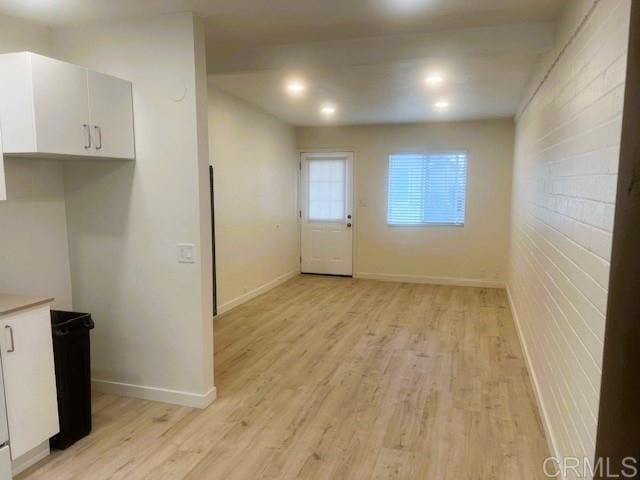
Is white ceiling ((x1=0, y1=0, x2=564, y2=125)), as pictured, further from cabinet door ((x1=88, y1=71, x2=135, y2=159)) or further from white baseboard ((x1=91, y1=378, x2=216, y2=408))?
white baseboard ((x1=91, y1=378, x2=216, y2=408))

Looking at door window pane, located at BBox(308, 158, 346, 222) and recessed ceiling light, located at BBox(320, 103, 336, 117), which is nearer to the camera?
recessed ceiling light, located at BBox(320, 103, 336, 117)

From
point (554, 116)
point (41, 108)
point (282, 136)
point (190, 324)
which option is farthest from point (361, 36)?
point (282, 136)

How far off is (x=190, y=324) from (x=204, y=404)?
561 millimetres

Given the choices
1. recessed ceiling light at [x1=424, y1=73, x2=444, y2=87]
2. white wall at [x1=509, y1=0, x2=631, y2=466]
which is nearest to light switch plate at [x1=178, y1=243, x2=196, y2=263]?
white wall at [x1=509, y1=0, x2=631, y2=466]

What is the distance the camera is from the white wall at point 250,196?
4.94 meters

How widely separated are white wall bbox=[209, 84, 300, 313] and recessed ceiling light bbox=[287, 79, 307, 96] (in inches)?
32.6

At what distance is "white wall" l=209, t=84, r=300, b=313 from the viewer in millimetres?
4938

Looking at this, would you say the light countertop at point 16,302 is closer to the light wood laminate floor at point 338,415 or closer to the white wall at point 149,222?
the white wall at point 149,222

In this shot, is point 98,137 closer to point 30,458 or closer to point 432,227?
point 30,458

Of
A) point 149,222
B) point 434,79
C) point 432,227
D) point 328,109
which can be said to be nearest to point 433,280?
point 432,227

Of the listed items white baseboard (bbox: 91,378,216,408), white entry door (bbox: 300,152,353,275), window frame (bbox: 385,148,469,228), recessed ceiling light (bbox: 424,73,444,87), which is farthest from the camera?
white entry door (bbox: 300,152,353,275)

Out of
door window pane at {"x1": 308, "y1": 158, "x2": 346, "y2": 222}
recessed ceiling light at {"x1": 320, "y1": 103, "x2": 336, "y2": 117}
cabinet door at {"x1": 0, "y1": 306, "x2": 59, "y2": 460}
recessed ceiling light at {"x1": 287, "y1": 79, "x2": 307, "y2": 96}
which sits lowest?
cabinet door at {"x1": 0, "y1": 306, "x2": 59, "y2": 460}

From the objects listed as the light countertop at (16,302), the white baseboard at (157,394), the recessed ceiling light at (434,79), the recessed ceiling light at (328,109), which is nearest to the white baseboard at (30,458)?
the white baseboard at (157,394)
